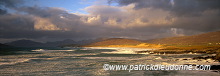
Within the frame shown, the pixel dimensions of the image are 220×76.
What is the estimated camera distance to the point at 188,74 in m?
16.4

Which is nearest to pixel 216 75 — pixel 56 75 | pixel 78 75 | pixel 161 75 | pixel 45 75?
pixel 161 75

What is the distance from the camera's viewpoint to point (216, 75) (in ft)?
50.7

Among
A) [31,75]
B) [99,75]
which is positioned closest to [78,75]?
[99,75]

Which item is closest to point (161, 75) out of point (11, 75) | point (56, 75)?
point (56, 75)

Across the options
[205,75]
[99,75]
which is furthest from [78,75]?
[205,75]

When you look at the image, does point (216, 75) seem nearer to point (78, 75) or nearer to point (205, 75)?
point (205, 75)

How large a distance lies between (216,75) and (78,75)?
1329 centimetres

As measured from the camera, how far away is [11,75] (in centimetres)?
1723

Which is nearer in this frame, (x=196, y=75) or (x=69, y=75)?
(x=196, y=75)

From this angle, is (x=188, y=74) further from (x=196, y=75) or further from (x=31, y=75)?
(x=31, y=75)

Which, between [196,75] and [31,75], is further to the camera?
[31,75]

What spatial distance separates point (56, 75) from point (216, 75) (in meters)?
15.6

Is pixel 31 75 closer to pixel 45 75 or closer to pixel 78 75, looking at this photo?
pixel 45 75

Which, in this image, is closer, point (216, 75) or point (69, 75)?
point (216, 75)
